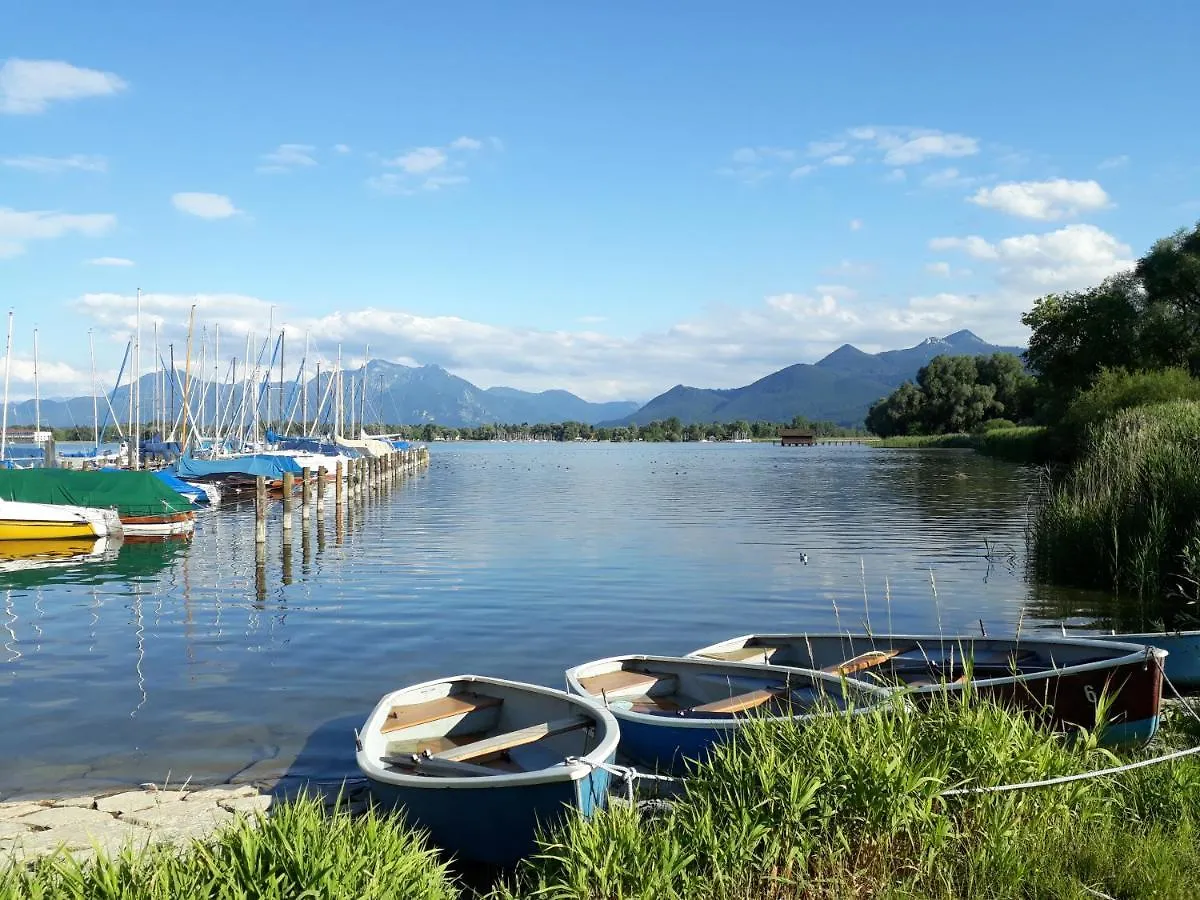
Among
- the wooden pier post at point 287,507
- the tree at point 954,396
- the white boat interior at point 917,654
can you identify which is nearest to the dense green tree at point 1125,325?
the wooden pier post at point 287,507

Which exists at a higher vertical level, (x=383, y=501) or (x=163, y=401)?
(x=163, y=401)

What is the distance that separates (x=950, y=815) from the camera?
6.68 metres

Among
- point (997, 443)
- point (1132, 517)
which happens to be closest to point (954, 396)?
point (997, 443)

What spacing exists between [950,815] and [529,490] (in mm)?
56132

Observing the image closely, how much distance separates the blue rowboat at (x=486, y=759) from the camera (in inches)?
291

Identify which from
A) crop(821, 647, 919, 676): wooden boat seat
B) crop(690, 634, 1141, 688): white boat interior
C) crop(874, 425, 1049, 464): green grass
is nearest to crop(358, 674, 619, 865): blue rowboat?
crop(690, 634, 1141, 688): white boat interior

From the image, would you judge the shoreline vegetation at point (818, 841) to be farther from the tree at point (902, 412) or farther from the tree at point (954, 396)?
the tree at point (902, 412)

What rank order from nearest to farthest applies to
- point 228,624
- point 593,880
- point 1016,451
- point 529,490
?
point 593,880 → point 228,624 → point 529,490 → point 1016,451

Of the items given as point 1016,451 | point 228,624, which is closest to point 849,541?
point 228,624

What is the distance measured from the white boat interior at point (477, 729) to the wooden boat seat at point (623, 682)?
100cm

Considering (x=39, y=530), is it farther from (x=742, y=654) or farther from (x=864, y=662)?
(x=864, y=662)

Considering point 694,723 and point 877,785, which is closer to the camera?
point 877,785

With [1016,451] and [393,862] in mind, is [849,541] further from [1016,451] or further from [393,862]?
[1016,451]

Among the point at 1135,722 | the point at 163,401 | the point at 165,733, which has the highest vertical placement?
the point at 163,401
